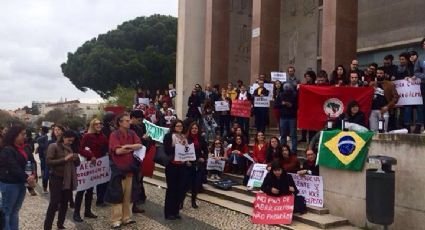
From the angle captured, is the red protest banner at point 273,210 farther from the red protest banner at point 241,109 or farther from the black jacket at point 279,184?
the red protest banner at point 241,109

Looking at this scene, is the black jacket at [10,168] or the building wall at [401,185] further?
the building wall at [401,185]

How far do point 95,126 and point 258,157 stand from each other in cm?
389

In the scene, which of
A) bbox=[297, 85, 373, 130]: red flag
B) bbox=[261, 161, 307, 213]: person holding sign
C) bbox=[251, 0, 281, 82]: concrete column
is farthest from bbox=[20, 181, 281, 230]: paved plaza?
bbox=[251, 0, 281, 82]: concrete column

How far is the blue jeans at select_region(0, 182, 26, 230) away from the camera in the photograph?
21.4 feet

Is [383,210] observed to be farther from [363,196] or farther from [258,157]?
[258,157]

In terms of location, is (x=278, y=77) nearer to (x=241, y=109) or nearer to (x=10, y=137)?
(x=241, y=109)

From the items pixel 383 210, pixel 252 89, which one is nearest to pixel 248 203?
pixel 383 210

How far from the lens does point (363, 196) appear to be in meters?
8.23

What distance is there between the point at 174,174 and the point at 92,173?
5.03 feet

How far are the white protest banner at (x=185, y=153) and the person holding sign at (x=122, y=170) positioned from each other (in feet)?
2.74

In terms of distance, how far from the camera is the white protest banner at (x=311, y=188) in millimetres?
9016

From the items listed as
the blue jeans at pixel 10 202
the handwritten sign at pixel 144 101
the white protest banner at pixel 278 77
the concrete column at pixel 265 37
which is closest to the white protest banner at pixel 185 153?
the blue jeans at pixel 10 202

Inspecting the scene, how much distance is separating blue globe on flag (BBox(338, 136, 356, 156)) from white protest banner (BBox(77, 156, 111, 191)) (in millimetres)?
4336

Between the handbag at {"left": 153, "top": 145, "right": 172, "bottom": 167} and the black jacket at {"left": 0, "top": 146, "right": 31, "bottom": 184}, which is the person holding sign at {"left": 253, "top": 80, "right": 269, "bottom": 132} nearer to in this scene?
the handbag at {"left": 153, "top": 145, "right": 172, "bottom": 167}
